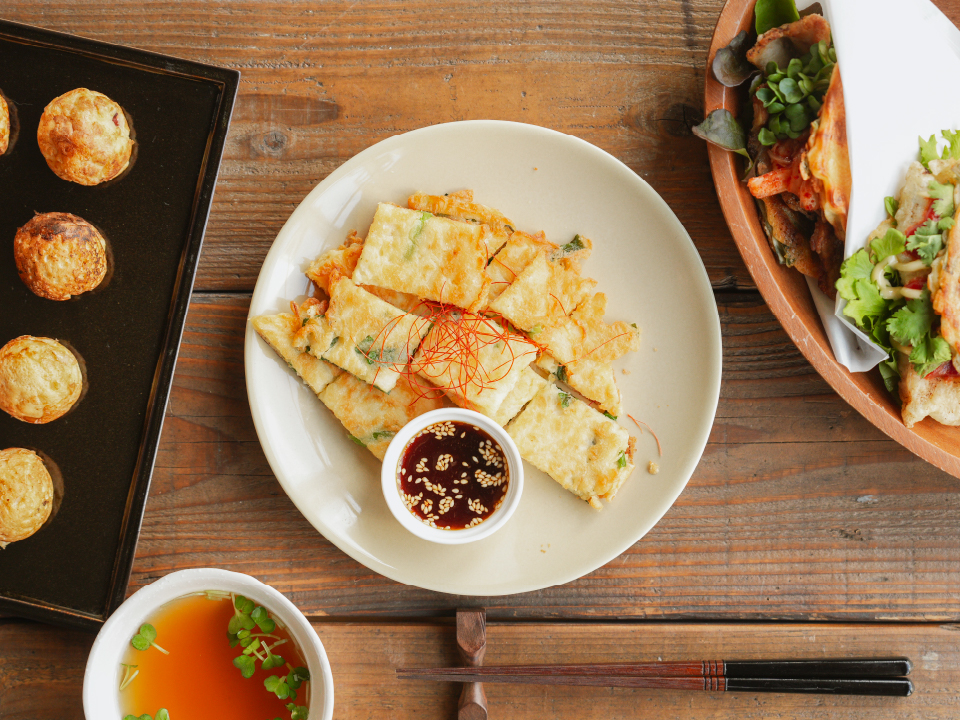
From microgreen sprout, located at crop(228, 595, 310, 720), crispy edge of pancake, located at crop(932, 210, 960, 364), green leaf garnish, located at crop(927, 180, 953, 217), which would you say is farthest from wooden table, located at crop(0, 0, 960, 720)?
green leaf garnish, located at crop(927, 180, 953, 217)

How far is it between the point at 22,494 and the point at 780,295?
3.12 meters

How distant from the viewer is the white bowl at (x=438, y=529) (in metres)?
2.38

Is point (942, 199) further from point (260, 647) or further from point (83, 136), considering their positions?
point (83, 136)

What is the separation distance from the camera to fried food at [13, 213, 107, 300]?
2.47m

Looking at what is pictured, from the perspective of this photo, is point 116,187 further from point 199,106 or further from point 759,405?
point 759,405

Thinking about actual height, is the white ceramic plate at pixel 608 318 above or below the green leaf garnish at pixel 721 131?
below

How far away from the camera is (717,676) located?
8.51ft

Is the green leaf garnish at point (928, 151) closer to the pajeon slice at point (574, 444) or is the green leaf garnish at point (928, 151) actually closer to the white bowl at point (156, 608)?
the pajeon slice at point (574, 444)

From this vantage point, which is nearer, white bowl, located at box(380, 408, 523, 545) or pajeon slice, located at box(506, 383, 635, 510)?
white bowl, located at box(380, 408, 523, 545)

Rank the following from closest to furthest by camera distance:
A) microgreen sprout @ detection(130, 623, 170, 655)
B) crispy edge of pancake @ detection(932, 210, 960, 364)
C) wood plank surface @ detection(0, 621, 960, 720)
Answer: crispy edge of pancake @ detection(932, 210, 960, 364) → microgreen sprout @ detection(130, 623, 170, 655) → wood plank surface @ detection(0, 621, 960, 720)

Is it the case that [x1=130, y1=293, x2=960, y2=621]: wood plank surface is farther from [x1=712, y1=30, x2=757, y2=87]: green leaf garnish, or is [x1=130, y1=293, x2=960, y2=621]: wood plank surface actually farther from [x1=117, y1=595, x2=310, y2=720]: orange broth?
[x1=712, y1=30, x2=757, y2=87]: green leaf garnish

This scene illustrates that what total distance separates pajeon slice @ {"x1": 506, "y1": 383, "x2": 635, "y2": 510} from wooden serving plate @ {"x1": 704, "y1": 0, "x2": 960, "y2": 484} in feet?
2.58

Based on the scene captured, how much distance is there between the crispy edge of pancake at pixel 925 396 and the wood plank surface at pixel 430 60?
113 cm

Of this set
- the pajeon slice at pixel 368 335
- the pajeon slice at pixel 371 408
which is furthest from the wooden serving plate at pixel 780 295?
the pajeon slice at pixel 371 408
